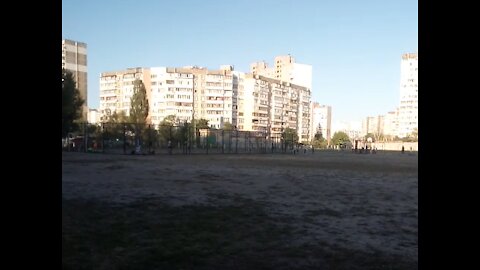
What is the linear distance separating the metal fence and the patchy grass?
25.7m

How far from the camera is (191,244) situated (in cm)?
503

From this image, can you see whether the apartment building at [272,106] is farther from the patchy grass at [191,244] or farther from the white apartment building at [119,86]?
the patchy grass at [191,244]

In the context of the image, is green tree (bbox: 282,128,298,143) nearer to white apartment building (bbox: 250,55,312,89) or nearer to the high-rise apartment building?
the high-rise apartment building

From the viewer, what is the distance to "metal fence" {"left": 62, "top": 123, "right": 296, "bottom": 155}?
3444 cm

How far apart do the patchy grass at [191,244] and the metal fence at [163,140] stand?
25693 mm

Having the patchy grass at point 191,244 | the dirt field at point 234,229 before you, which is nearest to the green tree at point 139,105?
the dirt field at point 234,229

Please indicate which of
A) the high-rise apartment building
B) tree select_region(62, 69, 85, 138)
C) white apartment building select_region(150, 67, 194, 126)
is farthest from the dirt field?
white apartment building select_region(150, 67, 194, 126)

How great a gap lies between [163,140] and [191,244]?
1455 inches

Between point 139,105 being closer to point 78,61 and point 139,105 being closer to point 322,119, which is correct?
point 78,61

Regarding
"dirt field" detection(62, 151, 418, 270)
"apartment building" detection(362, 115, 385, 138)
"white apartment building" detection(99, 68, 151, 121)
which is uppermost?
"white apartment building" detection(99, 68, 151, 121)

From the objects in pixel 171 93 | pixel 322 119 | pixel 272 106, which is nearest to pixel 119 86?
pixel 171 93
